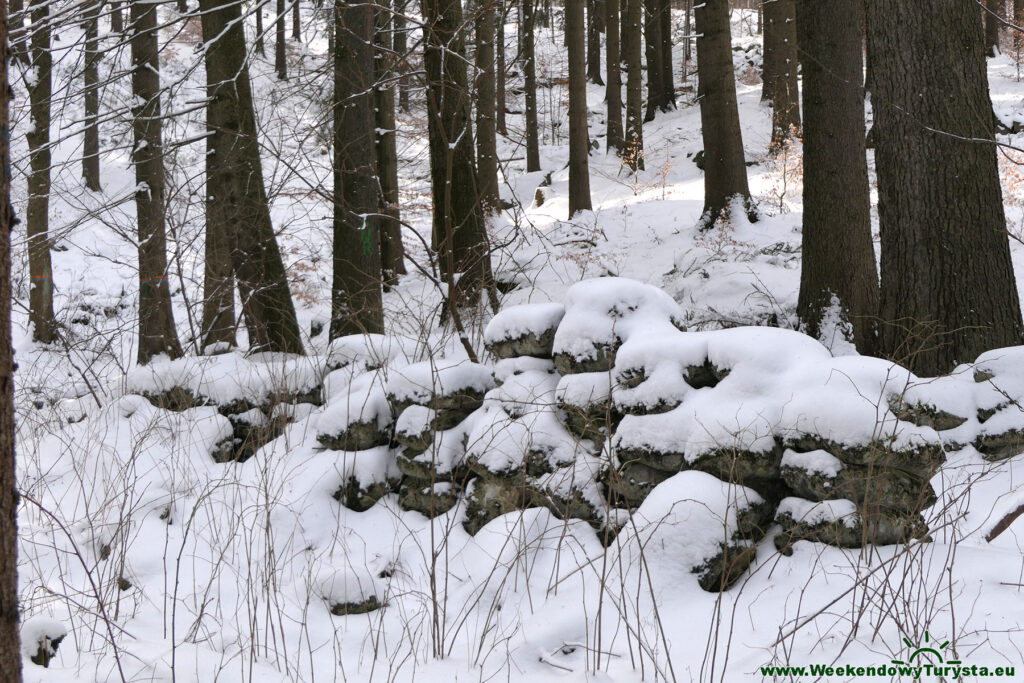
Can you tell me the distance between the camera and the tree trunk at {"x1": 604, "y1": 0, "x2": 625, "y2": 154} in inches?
610

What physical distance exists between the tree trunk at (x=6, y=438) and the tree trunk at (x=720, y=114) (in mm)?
9178

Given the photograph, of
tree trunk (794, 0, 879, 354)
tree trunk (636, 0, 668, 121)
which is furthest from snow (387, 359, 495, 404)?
tree trunk (636, 0, 668, 121)

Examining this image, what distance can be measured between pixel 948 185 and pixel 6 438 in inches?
197

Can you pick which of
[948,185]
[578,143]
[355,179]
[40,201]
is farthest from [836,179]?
[40,201]

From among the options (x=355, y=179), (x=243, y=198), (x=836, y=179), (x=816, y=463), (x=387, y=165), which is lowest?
(x=816, y=463)

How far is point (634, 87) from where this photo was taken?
1645 centimetres

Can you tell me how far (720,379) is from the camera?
12.7 ft

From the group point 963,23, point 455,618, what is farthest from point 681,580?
point 963,23

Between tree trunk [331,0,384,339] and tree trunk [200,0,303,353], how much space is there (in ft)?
1.82

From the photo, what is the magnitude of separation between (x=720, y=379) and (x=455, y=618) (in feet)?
5.58

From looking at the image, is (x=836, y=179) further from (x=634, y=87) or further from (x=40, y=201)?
(x=634, y=87)

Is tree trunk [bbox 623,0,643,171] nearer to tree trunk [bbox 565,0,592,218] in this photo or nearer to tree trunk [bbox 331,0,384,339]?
tree trunk [bbox 565,0,592,218]

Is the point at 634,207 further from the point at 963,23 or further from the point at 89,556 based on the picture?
the point at 89,556

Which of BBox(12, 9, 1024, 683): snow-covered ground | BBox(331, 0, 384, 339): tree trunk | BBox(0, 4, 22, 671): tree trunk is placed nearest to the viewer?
BBox(0, 4, 22, 671): tree trunk
